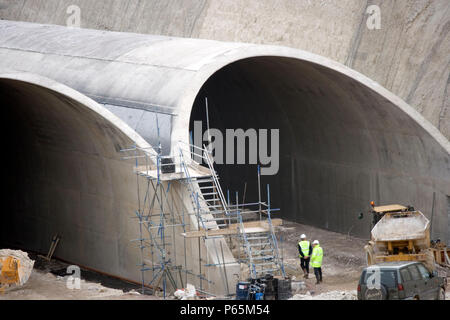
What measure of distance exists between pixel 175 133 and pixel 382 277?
6923 mm

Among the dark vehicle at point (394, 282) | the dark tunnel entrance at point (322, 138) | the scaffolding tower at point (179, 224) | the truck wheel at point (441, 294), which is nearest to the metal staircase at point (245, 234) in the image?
the scaffolding tower at point (179, 224)

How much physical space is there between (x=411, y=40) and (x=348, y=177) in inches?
394

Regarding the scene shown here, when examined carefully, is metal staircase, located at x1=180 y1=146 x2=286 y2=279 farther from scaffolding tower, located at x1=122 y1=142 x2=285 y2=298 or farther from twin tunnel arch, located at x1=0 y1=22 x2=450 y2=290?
twin tunnel arch, located at x1=0 y1=22 x2=450 y2=290

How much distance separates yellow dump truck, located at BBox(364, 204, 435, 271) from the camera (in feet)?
53.1

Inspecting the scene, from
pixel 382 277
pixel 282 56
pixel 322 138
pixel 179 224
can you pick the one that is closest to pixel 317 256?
pixel 179 224

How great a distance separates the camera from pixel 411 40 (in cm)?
3069

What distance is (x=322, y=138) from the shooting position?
23.4m

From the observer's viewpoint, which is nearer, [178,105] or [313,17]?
[178,105]

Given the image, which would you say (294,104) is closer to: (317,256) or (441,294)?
(317,256)

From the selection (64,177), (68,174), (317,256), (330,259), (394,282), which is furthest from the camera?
(64,177)

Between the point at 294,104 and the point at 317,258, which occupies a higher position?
the point at 294,104
